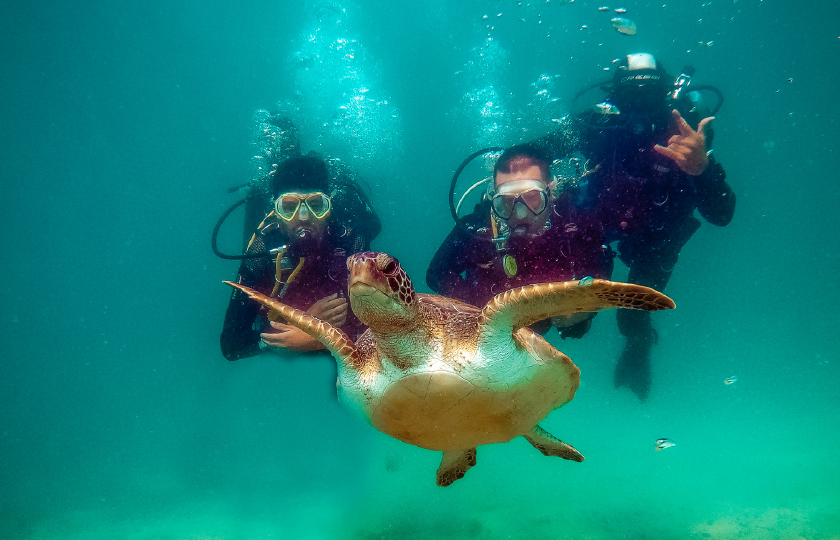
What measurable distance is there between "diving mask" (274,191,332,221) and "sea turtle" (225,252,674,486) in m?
2.98

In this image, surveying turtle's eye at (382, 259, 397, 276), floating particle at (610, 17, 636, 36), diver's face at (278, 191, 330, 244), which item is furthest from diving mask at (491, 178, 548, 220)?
floating particle at (610, 17, 636, 36)

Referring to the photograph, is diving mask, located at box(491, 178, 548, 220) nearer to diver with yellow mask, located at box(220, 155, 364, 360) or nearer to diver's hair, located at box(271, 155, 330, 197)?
diver with yellow mask, located at box(220, 155, 364, 360)

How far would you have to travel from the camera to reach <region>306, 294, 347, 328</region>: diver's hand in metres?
3.99

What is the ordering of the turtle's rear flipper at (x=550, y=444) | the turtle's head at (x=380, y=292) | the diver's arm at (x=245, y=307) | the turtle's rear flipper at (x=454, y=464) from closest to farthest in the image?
1. the turtle's head at (x=380, y=292)
2. the turtle's rear flipper at (x=550, y=444)
3. the turtle's rear flipper at (x=454, y=464)
4. the diver's arm at (x=245, y=307)

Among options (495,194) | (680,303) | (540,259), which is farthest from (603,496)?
(680,303)

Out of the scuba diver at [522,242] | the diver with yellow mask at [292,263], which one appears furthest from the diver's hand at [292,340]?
the scuba diver at [522,242]

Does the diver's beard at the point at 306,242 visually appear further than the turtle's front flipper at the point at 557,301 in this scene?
Yes

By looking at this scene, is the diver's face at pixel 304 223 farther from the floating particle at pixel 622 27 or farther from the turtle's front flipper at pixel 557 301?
the floating particle at pixel 622 27

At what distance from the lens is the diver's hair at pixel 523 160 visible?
510 centimetres

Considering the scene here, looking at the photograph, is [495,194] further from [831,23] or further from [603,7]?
[831,23]

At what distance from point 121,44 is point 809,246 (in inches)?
2003

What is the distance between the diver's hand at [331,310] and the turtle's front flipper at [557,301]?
2.22m

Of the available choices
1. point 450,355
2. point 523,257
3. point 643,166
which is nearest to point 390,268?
point 450,355

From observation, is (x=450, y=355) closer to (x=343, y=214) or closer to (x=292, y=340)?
(x=292, y=340)
